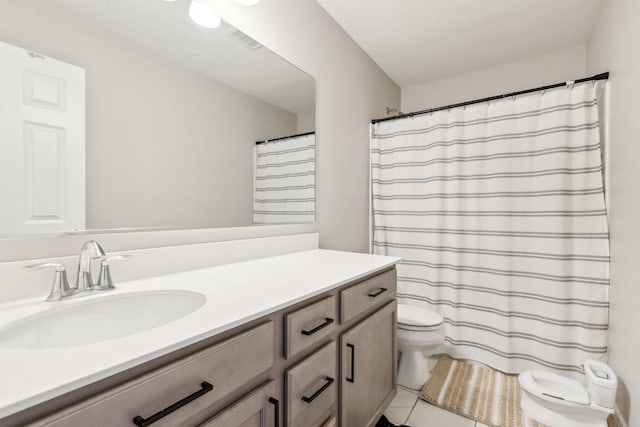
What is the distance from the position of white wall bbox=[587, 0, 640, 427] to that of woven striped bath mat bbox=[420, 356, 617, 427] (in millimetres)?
345

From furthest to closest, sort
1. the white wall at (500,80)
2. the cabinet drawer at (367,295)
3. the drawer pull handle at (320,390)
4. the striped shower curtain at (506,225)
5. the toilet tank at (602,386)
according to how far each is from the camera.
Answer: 1. the white wall at (500,80)
2. the striped shower curtain at (506,225)
3. the toilet tank at (602,386)
4. the cabinet drawer at (367,295)
5. the drawer pull handle at (320,390)

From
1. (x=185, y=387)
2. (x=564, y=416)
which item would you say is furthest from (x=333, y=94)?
(x=564, y=416)

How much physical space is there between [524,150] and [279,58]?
1621 millimetres

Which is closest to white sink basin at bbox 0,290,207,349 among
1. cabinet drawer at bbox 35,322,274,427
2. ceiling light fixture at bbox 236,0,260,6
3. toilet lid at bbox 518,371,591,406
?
cabinet drawer at bbox 35,322,274,427

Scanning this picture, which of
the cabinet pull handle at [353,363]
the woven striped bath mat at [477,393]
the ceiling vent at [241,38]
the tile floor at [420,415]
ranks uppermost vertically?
the ceiling vent at [241,38]

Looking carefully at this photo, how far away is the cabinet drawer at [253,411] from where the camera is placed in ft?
2.18

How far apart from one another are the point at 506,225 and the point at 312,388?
1705mm

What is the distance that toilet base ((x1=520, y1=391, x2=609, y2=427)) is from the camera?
1.41 metres

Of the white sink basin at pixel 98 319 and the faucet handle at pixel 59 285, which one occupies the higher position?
the faucet handle at pixel 59 285

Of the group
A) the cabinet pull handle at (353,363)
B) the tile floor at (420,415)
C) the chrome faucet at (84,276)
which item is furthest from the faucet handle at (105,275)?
the tile floor at (420,415)

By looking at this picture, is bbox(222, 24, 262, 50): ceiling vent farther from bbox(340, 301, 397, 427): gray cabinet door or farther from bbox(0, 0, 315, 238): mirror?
bbox(340, 301, 397, 427): gray cabinet door

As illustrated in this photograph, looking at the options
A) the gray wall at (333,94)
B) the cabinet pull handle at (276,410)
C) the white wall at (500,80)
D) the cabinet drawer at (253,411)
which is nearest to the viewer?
the cabinet drawer at (253,411)

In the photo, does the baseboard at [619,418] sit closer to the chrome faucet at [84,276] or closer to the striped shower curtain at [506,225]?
the striped shower curtain at [506,225]

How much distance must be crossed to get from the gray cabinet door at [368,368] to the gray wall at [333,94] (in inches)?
28.7
